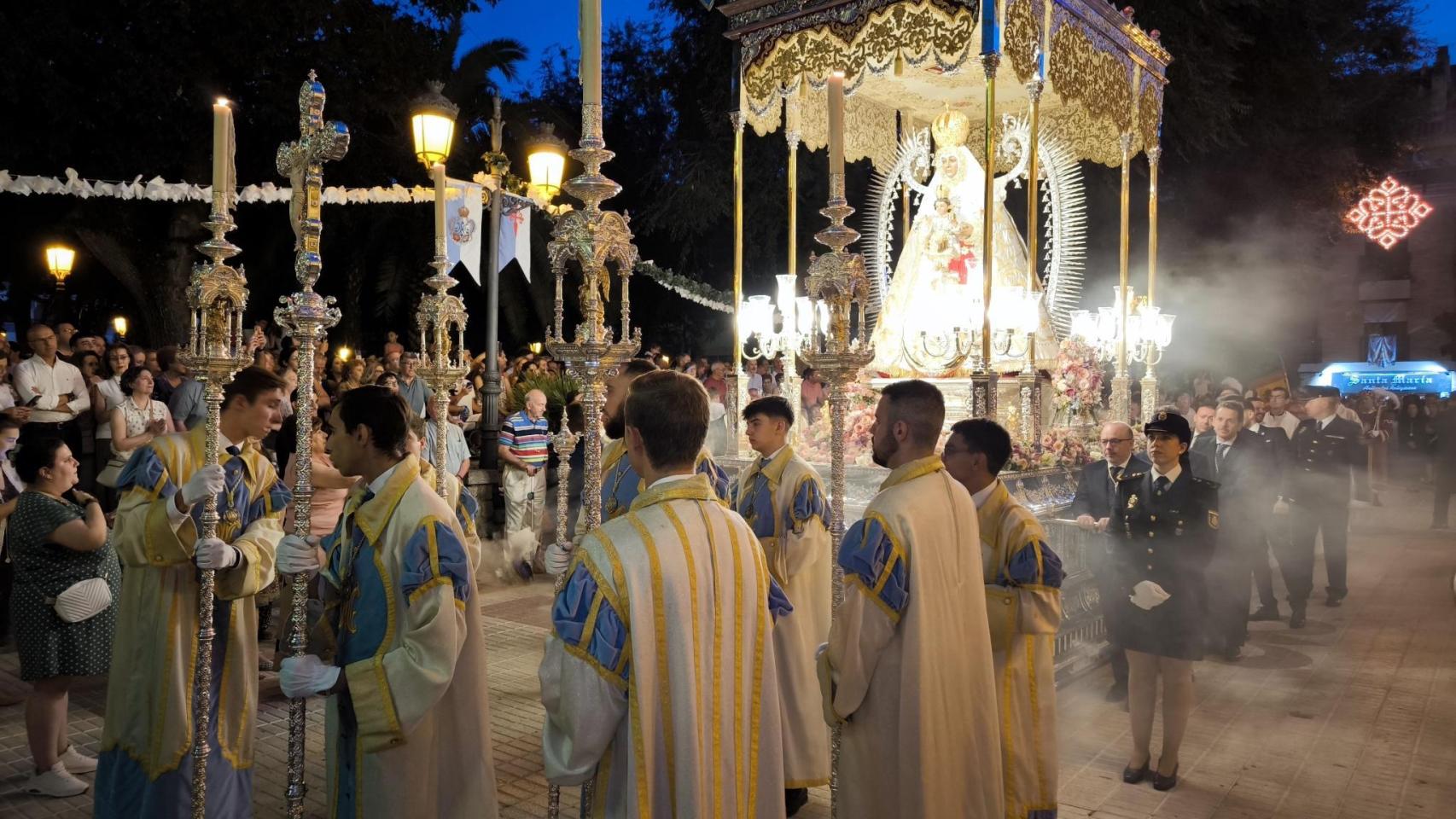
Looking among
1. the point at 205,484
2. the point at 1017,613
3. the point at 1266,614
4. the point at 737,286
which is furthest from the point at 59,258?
the point at 1266,614

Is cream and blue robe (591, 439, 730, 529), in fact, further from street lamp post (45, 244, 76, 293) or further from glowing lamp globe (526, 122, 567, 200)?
street lamp post (45, 244, 76, 293)

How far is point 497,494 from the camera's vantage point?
1070 cm

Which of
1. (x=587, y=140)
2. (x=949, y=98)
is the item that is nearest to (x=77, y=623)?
(x=587, y=140)

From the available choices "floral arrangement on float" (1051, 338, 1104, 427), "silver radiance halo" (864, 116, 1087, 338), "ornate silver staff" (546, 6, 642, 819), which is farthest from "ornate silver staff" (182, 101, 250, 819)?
"floral arrangement on float" (1051, 338, 1104, 427)

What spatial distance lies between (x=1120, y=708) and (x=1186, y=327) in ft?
53.8

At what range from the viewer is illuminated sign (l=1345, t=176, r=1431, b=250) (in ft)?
60.6

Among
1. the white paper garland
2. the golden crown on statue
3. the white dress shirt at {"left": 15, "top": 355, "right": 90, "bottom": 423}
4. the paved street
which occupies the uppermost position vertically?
the golden crown on statue

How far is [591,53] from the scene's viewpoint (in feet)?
9.80

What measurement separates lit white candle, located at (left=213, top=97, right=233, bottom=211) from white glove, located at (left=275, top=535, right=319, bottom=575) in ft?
4.10

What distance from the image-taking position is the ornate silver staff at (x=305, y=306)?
119 inches

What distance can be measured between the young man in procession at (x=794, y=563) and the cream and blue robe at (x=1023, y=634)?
86 cm

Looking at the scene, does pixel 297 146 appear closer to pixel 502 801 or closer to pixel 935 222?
pixel 502 801

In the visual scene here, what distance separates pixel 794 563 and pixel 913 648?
1.62 metres

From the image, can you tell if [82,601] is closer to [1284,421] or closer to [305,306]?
[305,306]
